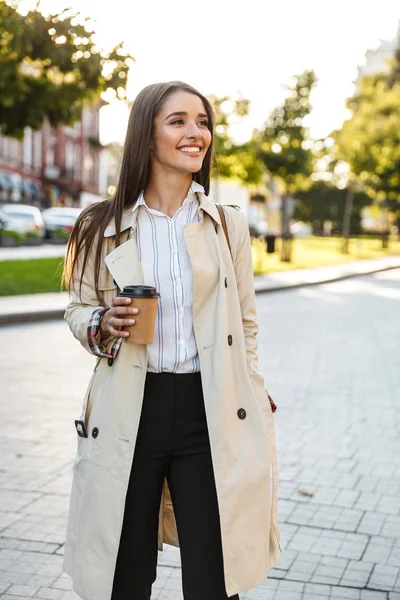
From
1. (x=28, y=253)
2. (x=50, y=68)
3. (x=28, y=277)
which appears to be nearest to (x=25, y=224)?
(x=28, y=253)

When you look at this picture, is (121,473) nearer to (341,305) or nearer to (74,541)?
(74,541)

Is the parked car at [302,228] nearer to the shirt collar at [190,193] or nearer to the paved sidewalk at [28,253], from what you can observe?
the paved sidewalk at [28,253]

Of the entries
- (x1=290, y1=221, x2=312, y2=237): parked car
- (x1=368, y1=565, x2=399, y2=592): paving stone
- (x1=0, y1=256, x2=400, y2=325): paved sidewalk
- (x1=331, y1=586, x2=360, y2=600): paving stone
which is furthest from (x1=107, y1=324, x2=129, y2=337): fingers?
(x1=290, y1=221, x2=312, y2=237): parked car

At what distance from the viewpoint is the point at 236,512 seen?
2725 mm

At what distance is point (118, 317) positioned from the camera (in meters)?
2.64

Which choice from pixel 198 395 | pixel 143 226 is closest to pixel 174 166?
pixel 143 226

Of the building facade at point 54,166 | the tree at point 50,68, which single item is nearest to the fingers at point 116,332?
the tree at point 50,68

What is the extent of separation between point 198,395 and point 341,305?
14585 millimetres

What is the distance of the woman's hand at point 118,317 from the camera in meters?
2.59

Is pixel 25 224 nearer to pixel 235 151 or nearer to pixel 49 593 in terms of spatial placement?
pixel 235 151

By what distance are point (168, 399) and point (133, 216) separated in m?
0.55

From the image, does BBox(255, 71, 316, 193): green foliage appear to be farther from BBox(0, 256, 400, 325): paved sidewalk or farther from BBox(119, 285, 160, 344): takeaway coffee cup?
BBox(119, 285, 160, 344): takeaway coffee cup

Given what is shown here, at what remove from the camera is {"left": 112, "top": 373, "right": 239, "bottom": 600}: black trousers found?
2723 mm

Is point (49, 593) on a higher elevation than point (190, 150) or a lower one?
lower
